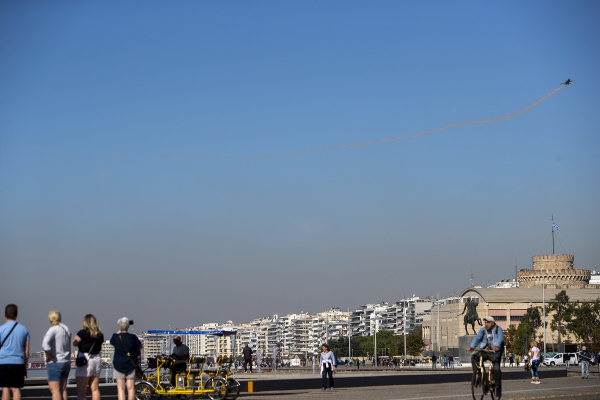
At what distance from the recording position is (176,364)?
18953mm

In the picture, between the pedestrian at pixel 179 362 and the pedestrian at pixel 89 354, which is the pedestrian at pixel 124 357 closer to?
the pedestrian at pixel 89 354

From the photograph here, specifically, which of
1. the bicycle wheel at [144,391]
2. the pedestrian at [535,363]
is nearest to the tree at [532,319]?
the pedestrian at [535,363]

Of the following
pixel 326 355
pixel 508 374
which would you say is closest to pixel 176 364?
pixel 326 355

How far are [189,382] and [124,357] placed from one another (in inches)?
168

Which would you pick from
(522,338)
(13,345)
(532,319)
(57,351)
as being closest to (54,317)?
(57,351)

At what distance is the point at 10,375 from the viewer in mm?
12391

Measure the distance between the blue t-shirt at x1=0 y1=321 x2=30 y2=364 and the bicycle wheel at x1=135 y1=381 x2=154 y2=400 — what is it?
20.5 ft

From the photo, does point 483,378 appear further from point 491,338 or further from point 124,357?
point 124,357

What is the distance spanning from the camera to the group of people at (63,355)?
1244 centimetres

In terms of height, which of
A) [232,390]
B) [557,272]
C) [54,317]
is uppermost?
[557,272]

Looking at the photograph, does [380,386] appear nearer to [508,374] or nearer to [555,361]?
[508,374]

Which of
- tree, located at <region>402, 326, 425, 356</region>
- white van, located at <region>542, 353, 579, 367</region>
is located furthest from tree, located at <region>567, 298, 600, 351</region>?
tree, located at <region>402, 326, 425, 356</region>

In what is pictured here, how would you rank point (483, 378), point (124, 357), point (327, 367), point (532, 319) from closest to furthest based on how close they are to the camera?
point (124, 357)
point (483, 378)
point (327, 367)
point (532, 319)

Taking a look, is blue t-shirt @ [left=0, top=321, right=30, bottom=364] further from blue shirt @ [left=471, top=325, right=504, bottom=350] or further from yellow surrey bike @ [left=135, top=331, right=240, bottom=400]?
blue shirt @ [left=471, top=325, right=504, bottom=350]
